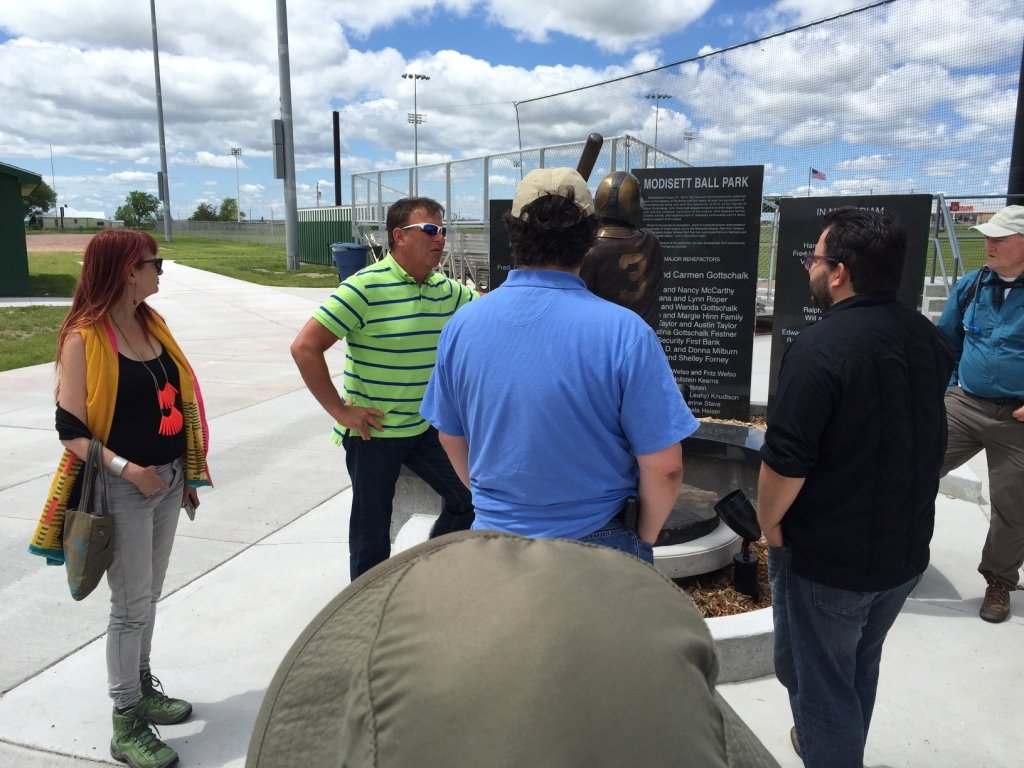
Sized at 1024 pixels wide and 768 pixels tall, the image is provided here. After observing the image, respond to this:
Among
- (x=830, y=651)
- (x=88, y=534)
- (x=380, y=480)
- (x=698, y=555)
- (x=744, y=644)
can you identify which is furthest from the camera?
(x=698, y=555)

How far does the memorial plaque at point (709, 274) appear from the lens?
562 cm

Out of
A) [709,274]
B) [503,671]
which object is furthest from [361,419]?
[709,274]

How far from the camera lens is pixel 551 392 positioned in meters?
1.87

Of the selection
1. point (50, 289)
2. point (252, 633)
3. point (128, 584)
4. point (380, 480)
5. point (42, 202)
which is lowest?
point (252, 633)

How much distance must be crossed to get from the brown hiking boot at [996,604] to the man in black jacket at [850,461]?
200 centimetres

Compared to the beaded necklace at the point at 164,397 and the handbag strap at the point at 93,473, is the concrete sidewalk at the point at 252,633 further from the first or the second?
the beaded necklace at the point at 164,397

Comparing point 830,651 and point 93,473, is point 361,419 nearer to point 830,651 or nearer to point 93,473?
point 93,473

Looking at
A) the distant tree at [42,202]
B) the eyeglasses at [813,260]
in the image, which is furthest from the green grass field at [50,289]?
the distant tree at [42,202]

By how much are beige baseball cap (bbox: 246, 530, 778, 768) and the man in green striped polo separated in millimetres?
2501

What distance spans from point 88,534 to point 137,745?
780 mm

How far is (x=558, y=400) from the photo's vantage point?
188 centimetres

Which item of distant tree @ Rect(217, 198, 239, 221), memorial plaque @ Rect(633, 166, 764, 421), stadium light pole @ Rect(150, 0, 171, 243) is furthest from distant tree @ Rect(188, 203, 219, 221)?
memorial plaque @ Rect(633, 166, 764, 421)

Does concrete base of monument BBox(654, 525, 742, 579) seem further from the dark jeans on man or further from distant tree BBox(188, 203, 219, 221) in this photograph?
distant tree BBox(188, 203, 219, 221)

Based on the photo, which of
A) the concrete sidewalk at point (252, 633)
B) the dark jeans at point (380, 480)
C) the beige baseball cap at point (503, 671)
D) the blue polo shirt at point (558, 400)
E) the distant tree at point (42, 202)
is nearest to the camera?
the beige baseball cap at point (503, 671)
